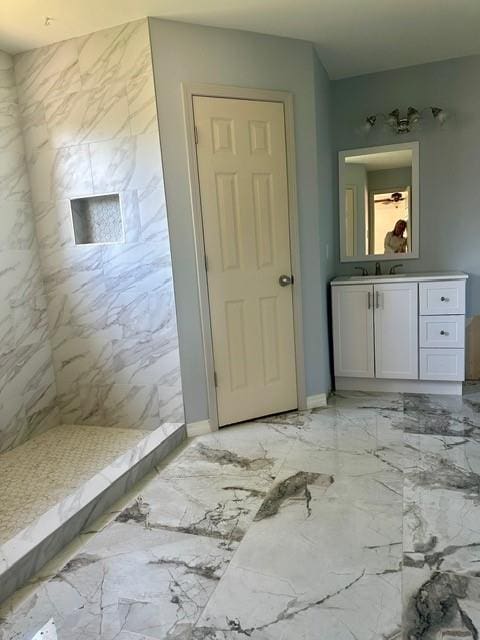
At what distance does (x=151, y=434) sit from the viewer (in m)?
2.62

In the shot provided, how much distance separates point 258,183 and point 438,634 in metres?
2.38

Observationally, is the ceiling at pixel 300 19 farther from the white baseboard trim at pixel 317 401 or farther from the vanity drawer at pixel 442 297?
the white baseboard trim at pixel 317 401

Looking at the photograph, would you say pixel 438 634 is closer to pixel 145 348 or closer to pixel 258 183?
pixel 145 348

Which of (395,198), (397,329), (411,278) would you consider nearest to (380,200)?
(395,198)

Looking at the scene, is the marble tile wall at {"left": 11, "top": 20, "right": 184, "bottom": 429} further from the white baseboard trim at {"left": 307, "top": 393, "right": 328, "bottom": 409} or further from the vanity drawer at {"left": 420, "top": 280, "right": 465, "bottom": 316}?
the vanity drawer at {"left": 420, "top": 280, "right": 465, "bottom": 316}

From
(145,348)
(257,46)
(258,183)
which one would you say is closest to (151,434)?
(145,348)

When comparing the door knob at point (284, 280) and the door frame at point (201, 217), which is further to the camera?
the door knob at point (284, 280)

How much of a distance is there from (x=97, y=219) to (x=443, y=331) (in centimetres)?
254

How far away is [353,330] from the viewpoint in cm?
333

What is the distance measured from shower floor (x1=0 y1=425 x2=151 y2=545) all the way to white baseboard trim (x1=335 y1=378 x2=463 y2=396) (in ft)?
5.33

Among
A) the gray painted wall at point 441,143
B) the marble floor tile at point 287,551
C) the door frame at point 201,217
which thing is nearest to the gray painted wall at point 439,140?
the gray painted wall at point 441,143

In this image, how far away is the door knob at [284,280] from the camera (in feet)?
9.49

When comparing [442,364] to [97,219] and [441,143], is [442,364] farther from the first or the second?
[97,219]

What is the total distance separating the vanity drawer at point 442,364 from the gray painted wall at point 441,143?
0.51 metres
